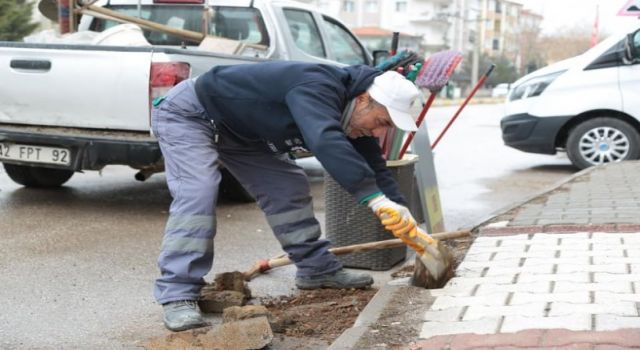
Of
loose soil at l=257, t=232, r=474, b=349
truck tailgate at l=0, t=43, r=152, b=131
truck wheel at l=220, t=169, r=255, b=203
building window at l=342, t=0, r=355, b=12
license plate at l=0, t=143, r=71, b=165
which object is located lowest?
truck wheel at l=220, t=169, r=255, b=203

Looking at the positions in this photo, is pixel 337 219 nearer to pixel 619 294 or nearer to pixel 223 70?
pixel 223 70

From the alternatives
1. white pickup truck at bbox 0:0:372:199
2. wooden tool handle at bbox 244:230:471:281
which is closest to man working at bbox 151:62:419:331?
wooden tool handle at bbox 244:230:471:281

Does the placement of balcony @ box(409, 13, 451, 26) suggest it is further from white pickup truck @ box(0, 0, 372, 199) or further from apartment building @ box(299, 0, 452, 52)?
white pickup truck @ box(0, 0, 372, 199)

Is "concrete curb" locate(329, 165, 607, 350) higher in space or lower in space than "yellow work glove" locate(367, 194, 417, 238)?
lower

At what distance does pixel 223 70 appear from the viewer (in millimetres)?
4156

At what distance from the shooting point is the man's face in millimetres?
3824

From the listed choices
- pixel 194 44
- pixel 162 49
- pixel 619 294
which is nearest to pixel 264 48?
pixel 194 44

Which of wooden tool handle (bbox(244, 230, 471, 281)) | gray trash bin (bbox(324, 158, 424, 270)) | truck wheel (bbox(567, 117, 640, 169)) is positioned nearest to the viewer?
wooden tool handle (bbox(244, 230, 471, 281))

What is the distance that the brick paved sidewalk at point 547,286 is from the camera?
10.7 ft

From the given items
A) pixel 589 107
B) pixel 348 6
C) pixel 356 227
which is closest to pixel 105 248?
pixel 356 227

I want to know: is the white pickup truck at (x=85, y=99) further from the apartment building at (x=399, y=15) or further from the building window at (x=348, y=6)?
the building window at (x=348, y=6)

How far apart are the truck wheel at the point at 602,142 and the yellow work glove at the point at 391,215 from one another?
7.15m

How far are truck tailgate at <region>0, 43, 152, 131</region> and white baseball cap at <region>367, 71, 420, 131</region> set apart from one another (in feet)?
9.81

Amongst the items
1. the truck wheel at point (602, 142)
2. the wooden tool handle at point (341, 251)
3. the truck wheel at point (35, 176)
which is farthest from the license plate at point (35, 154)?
the truck wheel at point (602, 142)
